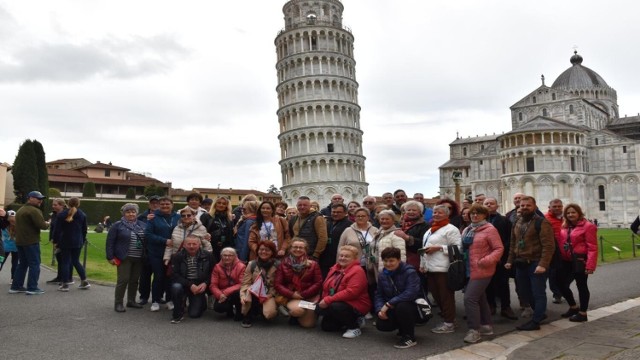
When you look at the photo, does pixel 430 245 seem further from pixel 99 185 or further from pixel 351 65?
pixel 99 185

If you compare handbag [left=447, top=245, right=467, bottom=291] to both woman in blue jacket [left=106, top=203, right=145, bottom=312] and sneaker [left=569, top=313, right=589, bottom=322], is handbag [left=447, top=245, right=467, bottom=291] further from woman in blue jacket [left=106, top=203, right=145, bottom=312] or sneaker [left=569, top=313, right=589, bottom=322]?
woman in blue jacket [left=106, top=203, right=145, bottom=312]

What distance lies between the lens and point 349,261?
7.06m

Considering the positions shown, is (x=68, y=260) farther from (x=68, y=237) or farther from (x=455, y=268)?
(x=455, y=268)

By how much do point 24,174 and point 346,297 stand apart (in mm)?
46902

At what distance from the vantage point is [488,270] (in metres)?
6.74

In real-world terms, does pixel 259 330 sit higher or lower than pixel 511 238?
lower

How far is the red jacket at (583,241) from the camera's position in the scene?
7.70m

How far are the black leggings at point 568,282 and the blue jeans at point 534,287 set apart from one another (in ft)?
2.34

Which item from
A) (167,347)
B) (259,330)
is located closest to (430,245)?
(259,330)

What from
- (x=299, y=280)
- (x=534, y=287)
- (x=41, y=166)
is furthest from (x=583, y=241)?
(x=41, y=166)

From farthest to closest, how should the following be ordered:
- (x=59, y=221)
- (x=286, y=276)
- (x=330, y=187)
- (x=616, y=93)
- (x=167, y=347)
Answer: (x=616, y=93) < (x=330, y=187) < (x=59, y=221) < (x=286, y=276) < (x=167, y=347)

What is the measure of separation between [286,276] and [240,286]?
83 centimetres

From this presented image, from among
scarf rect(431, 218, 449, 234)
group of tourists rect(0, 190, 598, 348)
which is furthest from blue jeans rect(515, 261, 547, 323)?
scarf rect(431, 218, 449, 234)

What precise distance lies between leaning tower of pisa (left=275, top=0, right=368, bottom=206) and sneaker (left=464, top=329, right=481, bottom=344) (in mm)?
50254
